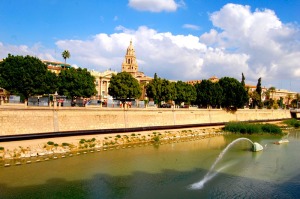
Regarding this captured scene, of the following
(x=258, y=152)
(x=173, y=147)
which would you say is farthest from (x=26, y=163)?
(x=258, y=152)

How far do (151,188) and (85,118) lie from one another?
28289 mm

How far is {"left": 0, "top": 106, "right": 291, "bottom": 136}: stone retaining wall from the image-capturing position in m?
42.9

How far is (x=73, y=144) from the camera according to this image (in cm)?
4425

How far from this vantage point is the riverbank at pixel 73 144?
37000 mm

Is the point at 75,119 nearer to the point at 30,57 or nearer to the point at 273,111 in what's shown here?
the point at 30,57

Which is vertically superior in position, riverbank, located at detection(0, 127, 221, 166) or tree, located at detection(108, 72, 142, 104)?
tree, located at detection(108, 72, 142, 104)

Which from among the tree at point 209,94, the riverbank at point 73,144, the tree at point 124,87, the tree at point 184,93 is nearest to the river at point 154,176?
the riverbank at point 73,144

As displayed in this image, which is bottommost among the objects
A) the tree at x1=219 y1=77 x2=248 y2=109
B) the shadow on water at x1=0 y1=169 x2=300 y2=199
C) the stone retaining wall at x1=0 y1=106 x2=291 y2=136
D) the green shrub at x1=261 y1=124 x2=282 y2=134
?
the shadow on water at x1=0 y1=169 x2=300 y2=199

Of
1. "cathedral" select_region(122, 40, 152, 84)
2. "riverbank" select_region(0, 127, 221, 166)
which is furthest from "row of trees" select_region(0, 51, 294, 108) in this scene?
"cathedral" select_region(122, 40, 152, 84)

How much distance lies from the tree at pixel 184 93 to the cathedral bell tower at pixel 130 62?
76.4m

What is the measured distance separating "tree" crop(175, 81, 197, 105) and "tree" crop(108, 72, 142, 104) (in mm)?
14482

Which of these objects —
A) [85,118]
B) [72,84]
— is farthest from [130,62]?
[85,118]

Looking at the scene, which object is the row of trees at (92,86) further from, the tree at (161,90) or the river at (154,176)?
the river at (154,176)

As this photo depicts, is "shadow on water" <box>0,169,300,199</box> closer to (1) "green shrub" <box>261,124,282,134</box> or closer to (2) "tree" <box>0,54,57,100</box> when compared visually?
(2) "tree" <box>0,54,57,100</box>
